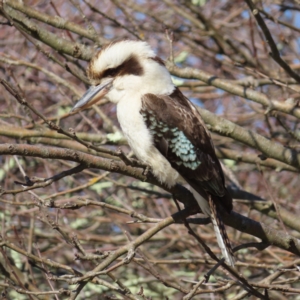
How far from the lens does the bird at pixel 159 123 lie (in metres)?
3.44

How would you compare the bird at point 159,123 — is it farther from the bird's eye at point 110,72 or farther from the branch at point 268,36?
the branch at point 268,36

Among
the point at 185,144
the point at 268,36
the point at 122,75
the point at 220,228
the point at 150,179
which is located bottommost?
the point at 220,228

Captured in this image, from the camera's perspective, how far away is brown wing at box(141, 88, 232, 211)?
347 cm

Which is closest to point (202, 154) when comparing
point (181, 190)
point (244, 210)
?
point (181, 190)

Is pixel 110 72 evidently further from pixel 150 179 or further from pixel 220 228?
pixel 220 228

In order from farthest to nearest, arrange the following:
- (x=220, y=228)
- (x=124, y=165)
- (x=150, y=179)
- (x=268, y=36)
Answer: (x=268, y=36)
(x=220, y=228)
(x=150, y=179)
(x=124, y=165)

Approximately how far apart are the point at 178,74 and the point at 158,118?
73cm

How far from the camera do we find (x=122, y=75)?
12.1ft

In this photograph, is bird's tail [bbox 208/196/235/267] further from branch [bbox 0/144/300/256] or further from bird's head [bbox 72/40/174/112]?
bird's head [bbox 72/40/174/112]

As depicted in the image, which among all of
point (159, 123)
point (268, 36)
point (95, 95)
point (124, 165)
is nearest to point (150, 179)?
point (124, 165)

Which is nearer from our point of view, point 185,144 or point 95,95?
point 185,144

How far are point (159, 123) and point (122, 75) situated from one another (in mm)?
389

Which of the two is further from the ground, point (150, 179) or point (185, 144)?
point (185, 144)

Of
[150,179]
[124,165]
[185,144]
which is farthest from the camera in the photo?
[185,144]
